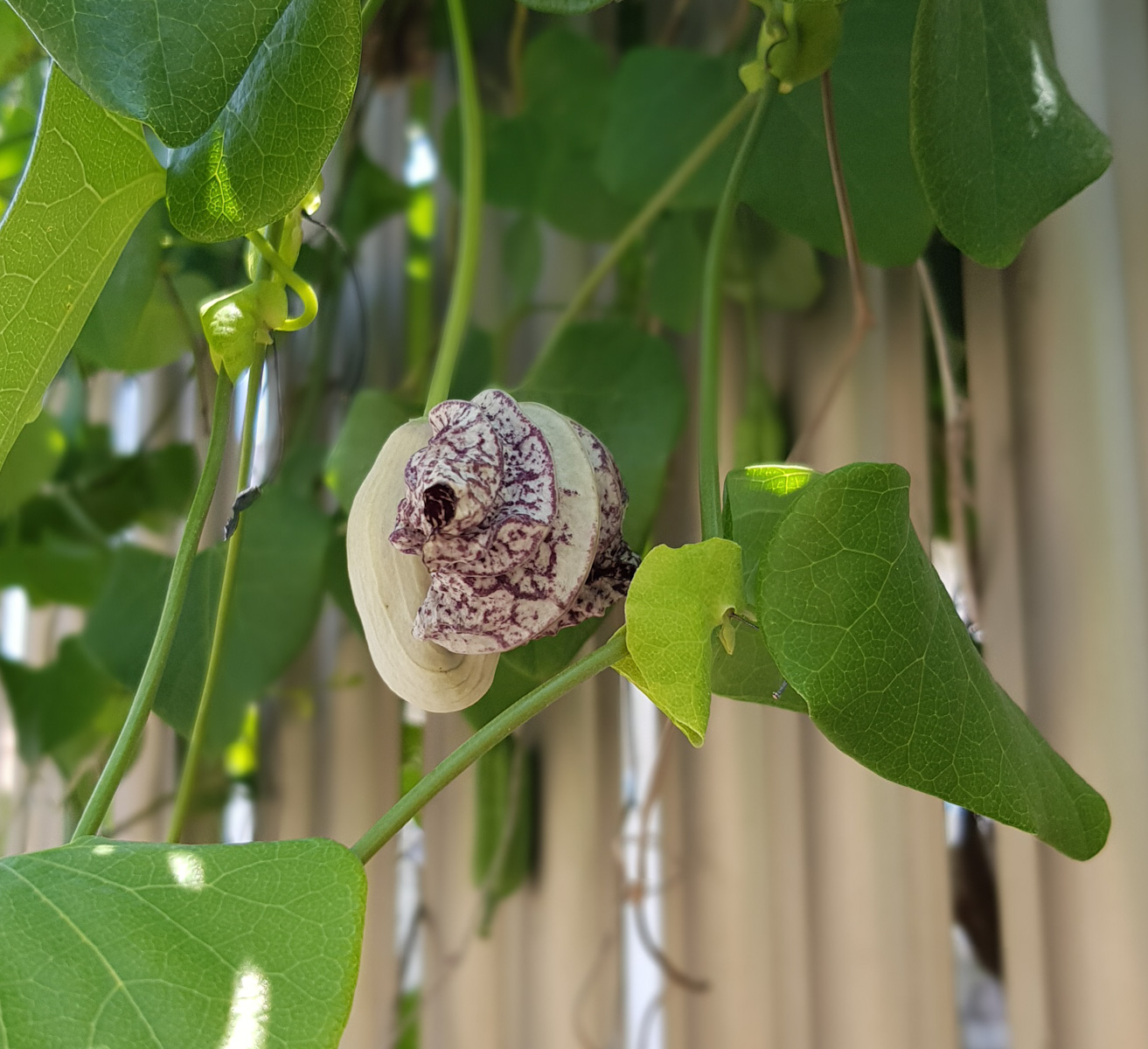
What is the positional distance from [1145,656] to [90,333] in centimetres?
31

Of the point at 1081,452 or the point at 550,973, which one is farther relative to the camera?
the point at 550,973

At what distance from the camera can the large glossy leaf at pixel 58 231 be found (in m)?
0.22

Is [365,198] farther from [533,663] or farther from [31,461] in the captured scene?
[533,663]

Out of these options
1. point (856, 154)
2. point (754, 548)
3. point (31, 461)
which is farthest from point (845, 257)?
point (31, 461)

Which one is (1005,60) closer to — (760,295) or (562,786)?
(760,295)

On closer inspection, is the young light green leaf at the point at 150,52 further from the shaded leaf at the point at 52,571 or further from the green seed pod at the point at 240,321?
the shaded leaf at the point at 52,571

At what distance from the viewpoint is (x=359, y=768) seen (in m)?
0.46

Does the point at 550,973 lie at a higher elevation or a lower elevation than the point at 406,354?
lower

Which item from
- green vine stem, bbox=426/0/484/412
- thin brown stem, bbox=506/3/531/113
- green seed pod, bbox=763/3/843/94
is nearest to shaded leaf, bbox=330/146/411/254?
thin brown stem, bbox=506/3/531/113

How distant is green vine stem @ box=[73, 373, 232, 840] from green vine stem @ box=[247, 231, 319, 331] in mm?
21

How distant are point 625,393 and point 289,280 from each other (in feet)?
0.48

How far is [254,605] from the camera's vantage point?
385mm

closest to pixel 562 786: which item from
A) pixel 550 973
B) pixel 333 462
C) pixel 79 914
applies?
pixel 550 973

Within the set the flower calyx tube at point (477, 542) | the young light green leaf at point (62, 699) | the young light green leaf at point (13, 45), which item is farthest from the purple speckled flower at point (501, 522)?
the young light green leaf at point (62, 699)
